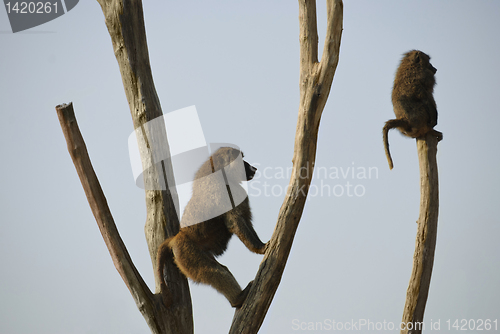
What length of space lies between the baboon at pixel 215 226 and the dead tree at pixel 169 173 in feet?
0.43

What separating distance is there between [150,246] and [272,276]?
2.95 ft

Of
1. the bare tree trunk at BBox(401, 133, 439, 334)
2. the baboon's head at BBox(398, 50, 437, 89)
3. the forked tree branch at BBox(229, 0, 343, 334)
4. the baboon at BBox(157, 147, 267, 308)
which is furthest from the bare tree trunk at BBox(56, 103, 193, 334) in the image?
the baboon's head at BBox(398, 50, 437, 89)

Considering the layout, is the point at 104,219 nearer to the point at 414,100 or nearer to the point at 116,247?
the point at 116,247

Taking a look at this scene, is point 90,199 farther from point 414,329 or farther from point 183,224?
point 414,329

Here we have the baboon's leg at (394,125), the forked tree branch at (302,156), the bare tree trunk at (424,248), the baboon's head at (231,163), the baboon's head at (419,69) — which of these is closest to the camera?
the forked tree branch at (302,156)

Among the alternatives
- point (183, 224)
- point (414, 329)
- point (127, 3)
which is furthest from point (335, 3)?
point (414, 329)

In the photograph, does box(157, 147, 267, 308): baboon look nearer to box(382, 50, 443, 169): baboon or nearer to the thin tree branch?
the thin tree branch

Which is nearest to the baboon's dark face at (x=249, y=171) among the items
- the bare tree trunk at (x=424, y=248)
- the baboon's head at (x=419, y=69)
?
the bare tree trunk at (x=424, y=248)

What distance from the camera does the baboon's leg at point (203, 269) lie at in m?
2.19

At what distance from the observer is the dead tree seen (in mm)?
2160

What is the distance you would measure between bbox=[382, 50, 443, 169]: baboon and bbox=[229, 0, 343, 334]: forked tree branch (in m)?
0.88

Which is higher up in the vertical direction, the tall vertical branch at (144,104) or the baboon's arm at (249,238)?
the tall vertical branch at (144,104)

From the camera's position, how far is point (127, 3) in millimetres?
2490

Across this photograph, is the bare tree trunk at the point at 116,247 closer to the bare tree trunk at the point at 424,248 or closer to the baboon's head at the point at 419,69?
the bare tree trunk at the point at 424,248
